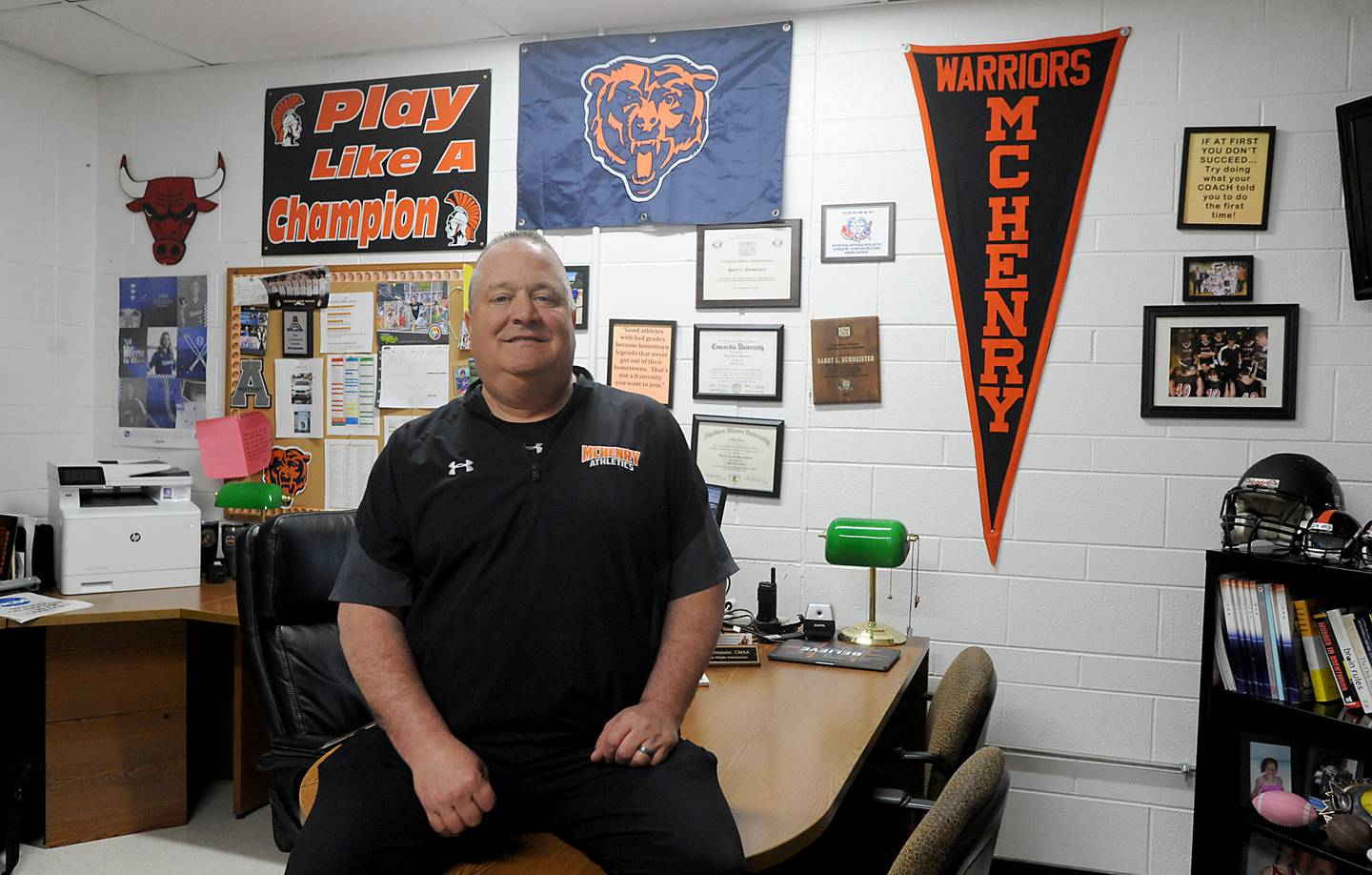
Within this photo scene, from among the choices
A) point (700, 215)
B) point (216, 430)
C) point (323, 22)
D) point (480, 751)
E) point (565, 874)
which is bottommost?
point (565, 874)

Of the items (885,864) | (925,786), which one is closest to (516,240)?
(885,864)

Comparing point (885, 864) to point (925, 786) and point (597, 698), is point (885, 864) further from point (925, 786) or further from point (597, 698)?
point (597, 698)

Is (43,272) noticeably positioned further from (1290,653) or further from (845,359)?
(1290,653)

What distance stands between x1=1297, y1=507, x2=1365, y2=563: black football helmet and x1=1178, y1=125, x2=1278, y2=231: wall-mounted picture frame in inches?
34.8

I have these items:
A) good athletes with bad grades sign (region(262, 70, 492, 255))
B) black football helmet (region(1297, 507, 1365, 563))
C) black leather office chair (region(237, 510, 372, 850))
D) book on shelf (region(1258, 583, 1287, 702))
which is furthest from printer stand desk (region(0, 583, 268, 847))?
black football helmet (region(1297, 507, 1365, 563))

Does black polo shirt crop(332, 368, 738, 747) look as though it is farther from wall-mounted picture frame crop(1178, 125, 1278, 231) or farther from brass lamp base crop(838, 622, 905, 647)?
wall-mounted picture frame crop(1178, 125, 1278, 231)

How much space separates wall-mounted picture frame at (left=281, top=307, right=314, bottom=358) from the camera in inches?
148

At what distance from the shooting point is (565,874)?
1377 millimetres

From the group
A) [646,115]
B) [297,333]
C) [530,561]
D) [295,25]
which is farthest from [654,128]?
[530,561]

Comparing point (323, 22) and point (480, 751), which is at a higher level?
point (323, 22)

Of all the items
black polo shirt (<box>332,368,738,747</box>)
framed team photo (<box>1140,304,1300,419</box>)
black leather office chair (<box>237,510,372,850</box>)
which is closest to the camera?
black polo shirt (<box>332,368,738,747</box>)

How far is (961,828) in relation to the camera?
1.14 m

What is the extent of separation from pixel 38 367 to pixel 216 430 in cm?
73

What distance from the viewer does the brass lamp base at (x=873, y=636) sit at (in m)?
2.85
